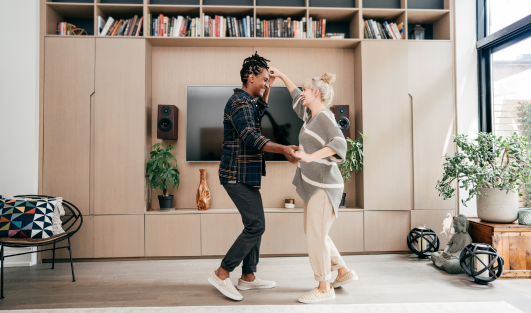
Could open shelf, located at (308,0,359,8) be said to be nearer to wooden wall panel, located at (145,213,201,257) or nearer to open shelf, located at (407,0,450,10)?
open shelf, located at (407,0,450,10)

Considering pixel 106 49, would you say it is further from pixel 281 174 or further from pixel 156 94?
pixel 281 174

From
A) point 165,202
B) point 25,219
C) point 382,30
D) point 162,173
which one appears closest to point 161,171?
point 162,173

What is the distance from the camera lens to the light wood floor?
198 cm

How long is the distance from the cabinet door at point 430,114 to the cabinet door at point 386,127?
0.09 m

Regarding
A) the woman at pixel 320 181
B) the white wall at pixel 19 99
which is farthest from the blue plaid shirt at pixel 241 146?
the white wall at pixel 19 99

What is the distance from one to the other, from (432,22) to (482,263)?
2.66 meters

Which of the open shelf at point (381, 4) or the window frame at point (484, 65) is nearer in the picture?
the window frame at point (484, 65)

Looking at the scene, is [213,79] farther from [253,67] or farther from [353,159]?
[353,159]

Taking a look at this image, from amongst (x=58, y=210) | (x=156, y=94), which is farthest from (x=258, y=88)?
(x=58, y=210)

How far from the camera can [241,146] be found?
6.44ft

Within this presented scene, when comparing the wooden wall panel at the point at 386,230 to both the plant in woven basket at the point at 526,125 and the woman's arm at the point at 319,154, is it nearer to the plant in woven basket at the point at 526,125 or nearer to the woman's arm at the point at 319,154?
the plant in woven basket at the point at 526,125

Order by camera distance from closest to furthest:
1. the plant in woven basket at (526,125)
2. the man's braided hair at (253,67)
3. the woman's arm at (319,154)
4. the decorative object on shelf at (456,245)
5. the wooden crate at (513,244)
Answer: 1. the woman's arm at (319,154)
2. the man's braided hair at (253,67)
3. the wooden crate at (513,244)
4. the decorative object on shelf at (456,245)
5. the plant in woven basket at (526,125)

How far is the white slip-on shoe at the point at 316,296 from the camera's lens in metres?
1.92

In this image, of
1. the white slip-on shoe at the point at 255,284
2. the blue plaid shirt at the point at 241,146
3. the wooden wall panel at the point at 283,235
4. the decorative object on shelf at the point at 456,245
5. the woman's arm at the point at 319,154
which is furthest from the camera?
the wooden wall panel at the point at 283,235
